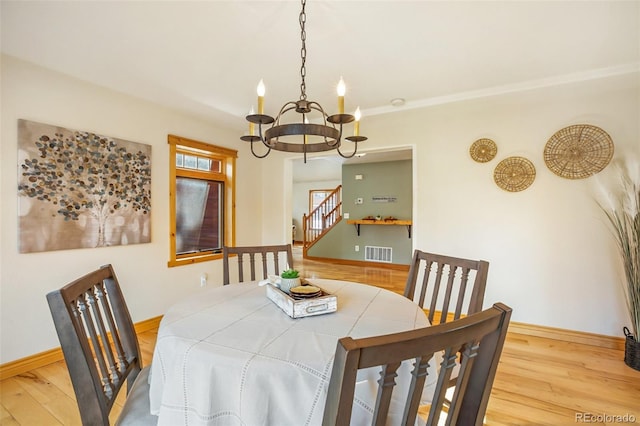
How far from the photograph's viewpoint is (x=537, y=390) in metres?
2.04

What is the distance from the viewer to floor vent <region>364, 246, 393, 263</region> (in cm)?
636

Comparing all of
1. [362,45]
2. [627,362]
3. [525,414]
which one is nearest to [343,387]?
[525,414]

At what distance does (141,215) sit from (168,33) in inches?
70.3

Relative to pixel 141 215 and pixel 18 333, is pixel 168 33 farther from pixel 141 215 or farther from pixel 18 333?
pixel 18 333

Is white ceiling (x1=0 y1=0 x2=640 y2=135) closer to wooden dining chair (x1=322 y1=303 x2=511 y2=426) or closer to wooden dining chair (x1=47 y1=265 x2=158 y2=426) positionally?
wooden dining chair (x1=47 y1=265 x2=158 y2=426)

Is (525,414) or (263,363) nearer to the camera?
(263,363)

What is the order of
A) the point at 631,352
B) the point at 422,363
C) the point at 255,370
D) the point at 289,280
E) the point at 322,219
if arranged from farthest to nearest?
the point at 322,219 → the point at 631,352 → the point at 289,280 → the point at 255,370 → the point at 422,363

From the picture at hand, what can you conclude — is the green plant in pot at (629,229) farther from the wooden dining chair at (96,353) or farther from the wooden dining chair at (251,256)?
the wooden dining chair at (96,353)

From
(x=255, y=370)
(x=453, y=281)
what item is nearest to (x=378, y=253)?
(x=453, y=281)

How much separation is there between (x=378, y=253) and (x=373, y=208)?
1.00 metres

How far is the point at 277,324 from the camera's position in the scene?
1223mm

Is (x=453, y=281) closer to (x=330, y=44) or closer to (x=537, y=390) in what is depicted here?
(x=537, y=390)

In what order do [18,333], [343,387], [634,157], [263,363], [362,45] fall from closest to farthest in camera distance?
[343,387] → [263,363] → [362,45] → [18,333] → [634,157]

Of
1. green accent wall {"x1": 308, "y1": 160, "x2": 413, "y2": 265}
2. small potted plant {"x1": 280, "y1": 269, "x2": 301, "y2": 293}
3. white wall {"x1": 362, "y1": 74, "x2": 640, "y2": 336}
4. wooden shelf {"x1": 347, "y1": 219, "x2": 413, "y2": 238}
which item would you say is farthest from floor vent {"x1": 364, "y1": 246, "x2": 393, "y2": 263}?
small potted plant {"x1": 280, "y1": 269, "x2": 301, "y2": 293}
